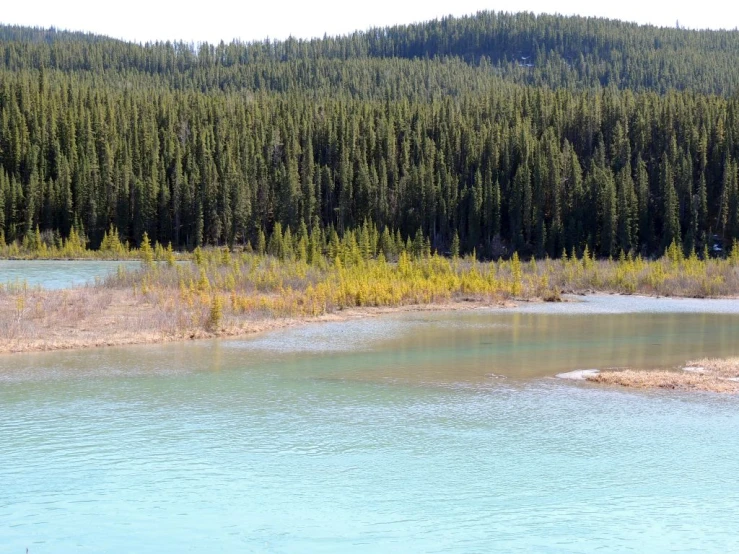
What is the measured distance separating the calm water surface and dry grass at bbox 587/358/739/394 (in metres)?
1.16

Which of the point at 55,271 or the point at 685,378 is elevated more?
the point at 685,378

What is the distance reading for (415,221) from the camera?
388 ft

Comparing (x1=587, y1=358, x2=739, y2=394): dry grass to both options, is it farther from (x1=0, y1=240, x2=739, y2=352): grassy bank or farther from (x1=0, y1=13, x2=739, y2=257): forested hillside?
(x1=0, y1=13, x2=739, y2=257): forested hillside

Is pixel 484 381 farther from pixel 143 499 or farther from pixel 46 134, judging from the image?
pixel 46 134

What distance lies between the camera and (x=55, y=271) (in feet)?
270

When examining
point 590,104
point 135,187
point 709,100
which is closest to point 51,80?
point 135,187

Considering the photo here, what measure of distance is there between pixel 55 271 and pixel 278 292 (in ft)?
102

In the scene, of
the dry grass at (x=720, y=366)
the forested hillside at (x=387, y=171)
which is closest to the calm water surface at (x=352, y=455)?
the dry grass at (x=720, y=366)

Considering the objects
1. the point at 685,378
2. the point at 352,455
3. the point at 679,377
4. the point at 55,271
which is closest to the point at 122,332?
the point at 352,455

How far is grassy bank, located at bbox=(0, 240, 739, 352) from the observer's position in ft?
143

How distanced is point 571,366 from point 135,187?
89.4 meters

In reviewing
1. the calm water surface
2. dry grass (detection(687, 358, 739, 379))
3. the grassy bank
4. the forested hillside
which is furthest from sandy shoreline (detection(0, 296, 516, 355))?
the forested hillside

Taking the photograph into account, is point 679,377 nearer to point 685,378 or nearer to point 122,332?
point 685,378

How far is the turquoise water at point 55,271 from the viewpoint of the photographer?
67875 millimetres
